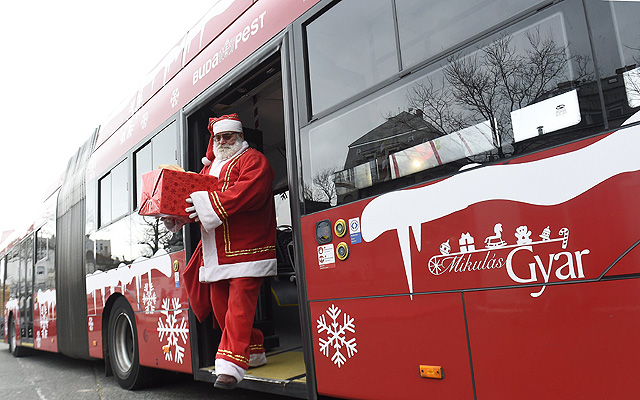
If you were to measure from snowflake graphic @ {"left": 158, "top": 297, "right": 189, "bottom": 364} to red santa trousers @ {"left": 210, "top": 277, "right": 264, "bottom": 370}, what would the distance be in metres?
0.46

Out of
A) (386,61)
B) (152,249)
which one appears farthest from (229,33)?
(152,249)

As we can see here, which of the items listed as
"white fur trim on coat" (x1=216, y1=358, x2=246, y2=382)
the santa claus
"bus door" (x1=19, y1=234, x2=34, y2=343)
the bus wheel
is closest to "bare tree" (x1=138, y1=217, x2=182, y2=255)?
the santa claus

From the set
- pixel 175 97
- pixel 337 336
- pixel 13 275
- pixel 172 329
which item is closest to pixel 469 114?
pixel 337 336

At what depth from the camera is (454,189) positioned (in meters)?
1.96

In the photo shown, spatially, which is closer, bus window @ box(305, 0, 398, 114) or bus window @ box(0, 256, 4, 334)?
bus window @ box(305, 0, 398, 114)

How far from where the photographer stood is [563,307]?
5.41 feet

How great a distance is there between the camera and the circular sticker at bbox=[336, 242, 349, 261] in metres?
2.40

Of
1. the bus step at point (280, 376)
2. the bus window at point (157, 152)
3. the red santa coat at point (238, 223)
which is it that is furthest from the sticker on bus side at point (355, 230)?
the bus window at point (157, 152)

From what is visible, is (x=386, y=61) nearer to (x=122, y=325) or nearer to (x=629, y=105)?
(x=629, y=105)

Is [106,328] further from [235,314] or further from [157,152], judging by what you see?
[235,314]

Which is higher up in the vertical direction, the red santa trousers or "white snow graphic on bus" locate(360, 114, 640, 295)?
"white snow graphic on bus" locate(360, 114, 640, 295)

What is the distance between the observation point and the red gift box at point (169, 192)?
3133 mm

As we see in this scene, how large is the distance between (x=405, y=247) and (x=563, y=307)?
669mm

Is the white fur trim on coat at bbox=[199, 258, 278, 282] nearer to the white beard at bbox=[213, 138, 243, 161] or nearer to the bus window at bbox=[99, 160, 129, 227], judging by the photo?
the white beard at bbox=[213, 138, 243, 161]
